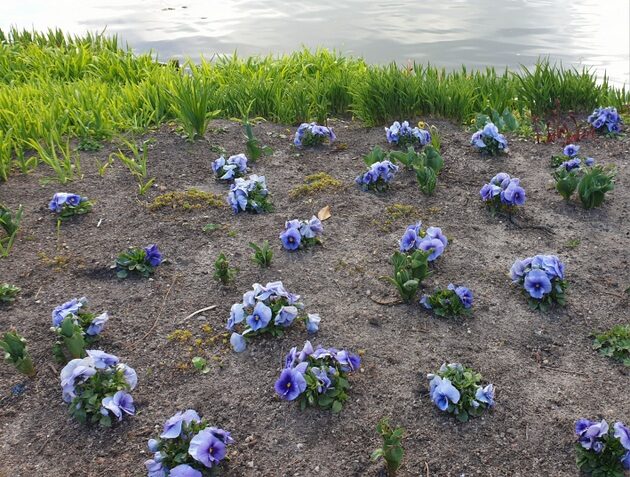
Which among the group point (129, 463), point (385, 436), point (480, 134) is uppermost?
point (480, 134)

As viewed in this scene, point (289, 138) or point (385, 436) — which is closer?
point (385, 436)

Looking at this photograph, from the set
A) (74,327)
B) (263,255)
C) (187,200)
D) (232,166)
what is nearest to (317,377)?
(263,255)

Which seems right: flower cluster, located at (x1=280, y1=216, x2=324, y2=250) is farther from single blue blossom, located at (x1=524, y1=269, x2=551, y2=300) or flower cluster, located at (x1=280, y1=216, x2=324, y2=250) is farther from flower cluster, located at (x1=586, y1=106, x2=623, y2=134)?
flower cluster, located at (x1=586, y1=106, x2=623, y2=134)

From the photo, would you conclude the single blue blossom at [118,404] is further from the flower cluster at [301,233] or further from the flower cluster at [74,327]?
the flower cluster at [301,233]

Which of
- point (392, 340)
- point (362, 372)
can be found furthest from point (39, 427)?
point (392, 340)

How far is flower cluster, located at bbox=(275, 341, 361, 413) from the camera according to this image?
2.46 meters

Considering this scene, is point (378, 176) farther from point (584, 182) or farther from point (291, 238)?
point (584, 182)

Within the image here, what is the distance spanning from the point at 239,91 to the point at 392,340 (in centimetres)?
297

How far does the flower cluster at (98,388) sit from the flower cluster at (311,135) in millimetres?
2299

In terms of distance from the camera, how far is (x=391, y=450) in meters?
2.17

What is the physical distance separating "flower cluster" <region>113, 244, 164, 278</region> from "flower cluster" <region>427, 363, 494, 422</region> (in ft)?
4.86

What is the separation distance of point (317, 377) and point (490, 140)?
7.78ft

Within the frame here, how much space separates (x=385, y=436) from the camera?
218 centimetres

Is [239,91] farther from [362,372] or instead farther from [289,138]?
[362,372]
